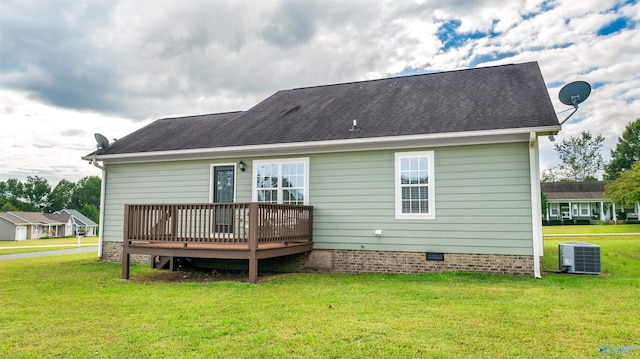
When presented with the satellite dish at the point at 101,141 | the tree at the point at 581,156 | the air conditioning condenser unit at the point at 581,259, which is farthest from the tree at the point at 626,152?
the satellite dish at the point at 101,141

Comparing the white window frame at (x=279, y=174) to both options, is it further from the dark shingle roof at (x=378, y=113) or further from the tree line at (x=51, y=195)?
the tree line at (x=51, y=195)

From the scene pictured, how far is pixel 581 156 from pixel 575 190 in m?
12.2

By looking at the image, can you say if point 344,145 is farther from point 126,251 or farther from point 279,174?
point 126,251

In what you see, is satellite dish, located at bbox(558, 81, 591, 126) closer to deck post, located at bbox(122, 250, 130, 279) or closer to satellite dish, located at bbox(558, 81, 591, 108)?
satellite dish, located at bbox(558, 81, 591, 108)

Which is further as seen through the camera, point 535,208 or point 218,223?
point 218,223

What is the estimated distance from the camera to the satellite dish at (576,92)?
7699mm

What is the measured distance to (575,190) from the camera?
38.9 meters

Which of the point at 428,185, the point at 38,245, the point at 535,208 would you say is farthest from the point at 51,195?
the point at 535,208

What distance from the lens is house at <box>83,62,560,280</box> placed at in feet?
26.9

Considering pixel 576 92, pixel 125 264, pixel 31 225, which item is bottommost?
pixel 31 225

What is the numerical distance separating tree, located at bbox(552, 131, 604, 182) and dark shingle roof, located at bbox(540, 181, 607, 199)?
9570 millimetres

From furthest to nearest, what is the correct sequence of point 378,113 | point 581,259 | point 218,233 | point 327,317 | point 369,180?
point 378,113
point 369,180
point 581,259
point 218,233
point 327,317

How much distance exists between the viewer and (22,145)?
934 inches

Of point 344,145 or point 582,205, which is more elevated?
point 344,145
